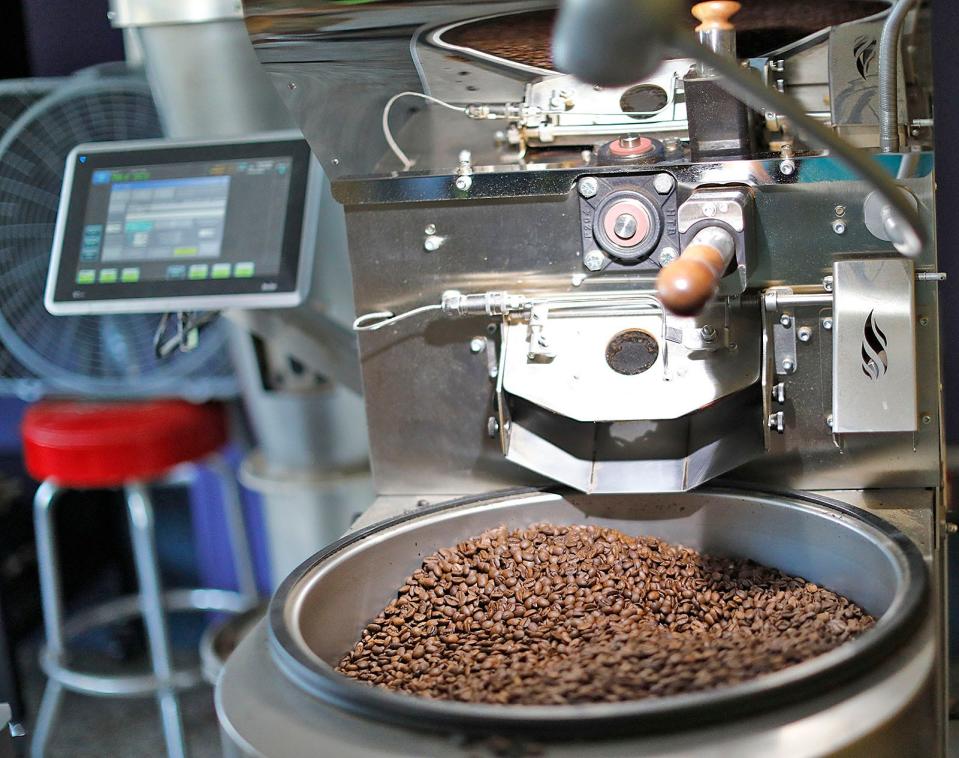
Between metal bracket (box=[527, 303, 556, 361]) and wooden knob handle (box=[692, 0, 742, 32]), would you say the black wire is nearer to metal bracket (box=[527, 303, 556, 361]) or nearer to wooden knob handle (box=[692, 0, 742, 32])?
metal bracket (box=[527, 303, 556, 361])

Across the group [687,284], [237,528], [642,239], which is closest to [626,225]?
[642,239]

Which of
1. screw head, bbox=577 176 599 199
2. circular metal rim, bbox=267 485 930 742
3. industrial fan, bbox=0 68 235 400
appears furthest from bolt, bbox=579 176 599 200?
industrial fan, bbox=0 68 235 400

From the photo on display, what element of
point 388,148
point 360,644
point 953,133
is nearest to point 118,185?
point 388,148

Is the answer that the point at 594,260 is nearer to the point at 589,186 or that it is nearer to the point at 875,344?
the point at 589,186

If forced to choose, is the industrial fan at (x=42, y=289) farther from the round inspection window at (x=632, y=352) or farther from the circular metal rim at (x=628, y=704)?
the circular metal rim at (x=628, y=704)

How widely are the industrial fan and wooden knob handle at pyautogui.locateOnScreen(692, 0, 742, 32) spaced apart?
A: 1.50 m

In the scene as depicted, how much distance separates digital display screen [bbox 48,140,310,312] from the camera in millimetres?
1615

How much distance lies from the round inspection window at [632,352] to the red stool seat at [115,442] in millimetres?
1388

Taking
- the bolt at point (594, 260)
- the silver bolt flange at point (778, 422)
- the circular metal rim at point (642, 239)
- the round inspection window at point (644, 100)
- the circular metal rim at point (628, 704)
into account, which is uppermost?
the round inspection window at point (644, 100)

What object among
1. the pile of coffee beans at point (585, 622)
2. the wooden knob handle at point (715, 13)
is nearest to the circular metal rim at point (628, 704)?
the pile of coffee beans at point (585, 622)

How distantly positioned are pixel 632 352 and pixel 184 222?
73 centimetres

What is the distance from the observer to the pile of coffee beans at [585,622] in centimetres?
102

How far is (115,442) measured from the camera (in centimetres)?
237

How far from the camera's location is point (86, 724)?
2.72 m
